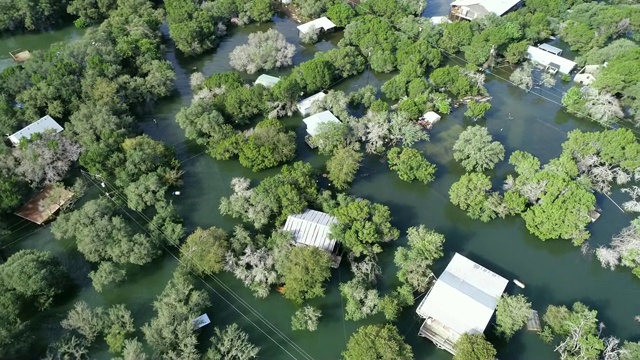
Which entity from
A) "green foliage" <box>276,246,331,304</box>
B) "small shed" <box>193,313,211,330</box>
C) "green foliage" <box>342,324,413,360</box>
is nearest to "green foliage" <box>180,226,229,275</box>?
"small shed" <box>193,313,211,330</box>

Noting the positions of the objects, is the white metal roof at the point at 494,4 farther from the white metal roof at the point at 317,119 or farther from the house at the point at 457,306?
the house at the point at 457,306

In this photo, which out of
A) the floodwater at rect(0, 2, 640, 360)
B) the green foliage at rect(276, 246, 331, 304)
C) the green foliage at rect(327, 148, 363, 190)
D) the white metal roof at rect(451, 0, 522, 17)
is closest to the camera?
the green foliage at rect(276, 246, 331, 304)

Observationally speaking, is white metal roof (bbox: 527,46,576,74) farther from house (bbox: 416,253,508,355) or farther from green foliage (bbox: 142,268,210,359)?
green foliage (bbox: 142,268,210,359)

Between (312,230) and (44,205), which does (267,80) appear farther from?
(44,205)

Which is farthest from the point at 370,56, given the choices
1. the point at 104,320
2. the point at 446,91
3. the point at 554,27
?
the point at 104,320

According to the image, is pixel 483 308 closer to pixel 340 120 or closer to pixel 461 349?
pixel 461 349

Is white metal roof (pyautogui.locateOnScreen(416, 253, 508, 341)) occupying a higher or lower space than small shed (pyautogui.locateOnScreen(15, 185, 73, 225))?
higher
